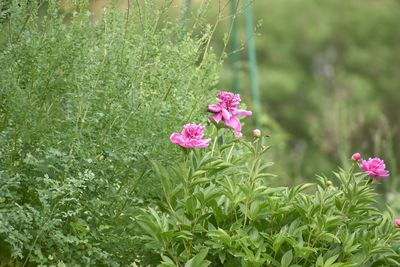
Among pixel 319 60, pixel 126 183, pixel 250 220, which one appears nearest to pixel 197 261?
pixel 250 220

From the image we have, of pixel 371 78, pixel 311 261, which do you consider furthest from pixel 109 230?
pixel 371 78

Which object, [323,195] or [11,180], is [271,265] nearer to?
[323,195]

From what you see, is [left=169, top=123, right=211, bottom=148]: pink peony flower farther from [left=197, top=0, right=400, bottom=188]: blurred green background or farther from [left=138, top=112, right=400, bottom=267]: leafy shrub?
[left=197, top=0, right=400, bottom=188]: blurred green background

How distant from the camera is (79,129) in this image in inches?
126

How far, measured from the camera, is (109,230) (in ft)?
10.7

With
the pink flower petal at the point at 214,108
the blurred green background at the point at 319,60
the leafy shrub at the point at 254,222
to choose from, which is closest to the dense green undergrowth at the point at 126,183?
the leafy shrub at the point at 254,222

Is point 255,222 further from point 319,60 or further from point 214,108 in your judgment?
point 319,60

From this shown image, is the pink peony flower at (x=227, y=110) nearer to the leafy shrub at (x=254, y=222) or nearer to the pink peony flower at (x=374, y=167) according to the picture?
the leafy shrub at (x=254, y=222)

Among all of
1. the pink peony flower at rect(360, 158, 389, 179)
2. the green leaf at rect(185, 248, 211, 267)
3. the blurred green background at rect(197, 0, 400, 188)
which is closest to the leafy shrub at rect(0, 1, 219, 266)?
the green leaf at rect(185, 248, 211, 267)

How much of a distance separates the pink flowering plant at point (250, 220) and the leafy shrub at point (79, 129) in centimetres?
14

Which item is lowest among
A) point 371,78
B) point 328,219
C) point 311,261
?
point 371,78

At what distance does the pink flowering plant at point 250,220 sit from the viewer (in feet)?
9.87

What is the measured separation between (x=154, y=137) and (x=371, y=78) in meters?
12.8

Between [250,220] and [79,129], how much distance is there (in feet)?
2.30
